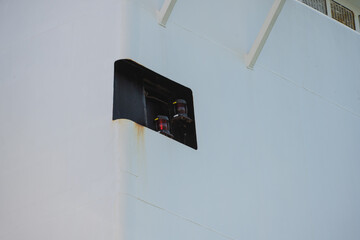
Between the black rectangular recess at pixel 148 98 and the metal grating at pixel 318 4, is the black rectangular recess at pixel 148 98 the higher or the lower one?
the lower one

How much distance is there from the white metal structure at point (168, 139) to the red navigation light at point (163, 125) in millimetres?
149

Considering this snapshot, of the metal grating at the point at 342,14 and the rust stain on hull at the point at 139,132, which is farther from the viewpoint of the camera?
the metal grating at the point at 342,14

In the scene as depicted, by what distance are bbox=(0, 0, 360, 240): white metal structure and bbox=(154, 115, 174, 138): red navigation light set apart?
0.49 ft

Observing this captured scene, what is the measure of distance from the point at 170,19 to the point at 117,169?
1.78 metres

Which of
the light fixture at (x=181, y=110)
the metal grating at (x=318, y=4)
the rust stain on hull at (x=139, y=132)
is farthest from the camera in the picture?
the metal grating at (x=318, y=4)

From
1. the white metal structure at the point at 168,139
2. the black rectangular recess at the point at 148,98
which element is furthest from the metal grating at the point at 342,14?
the black rectangular recess at the point at 148,98

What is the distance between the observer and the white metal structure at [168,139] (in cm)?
564

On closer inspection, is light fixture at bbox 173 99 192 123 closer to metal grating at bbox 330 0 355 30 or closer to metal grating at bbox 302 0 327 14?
metal grating at bbox 302 0 327 14

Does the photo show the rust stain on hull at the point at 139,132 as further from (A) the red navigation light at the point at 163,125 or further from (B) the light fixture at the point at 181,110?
(B) the light fixture at the point at 181,110

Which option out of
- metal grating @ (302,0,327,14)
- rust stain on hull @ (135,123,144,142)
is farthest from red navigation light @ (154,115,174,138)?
metal grating @ (302,0,327,14)

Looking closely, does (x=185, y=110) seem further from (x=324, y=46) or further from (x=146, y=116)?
(x=324, y=46)

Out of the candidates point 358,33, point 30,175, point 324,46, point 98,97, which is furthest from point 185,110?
point 358,33

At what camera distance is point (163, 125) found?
6.21 m

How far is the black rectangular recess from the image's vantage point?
5.97 meters
